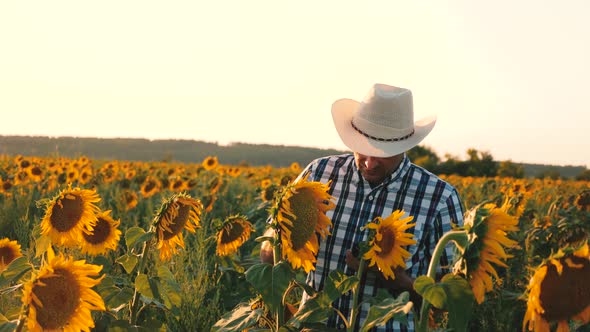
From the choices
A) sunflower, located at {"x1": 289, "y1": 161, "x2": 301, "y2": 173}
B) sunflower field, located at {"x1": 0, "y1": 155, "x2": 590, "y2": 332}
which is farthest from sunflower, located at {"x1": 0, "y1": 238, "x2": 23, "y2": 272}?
sunflower, located at {"x1": 289, "y1": 161, "x2": 301, "y2": 173}

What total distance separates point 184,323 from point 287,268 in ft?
7.81

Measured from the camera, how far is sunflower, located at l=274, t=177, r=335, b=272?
1810 mm

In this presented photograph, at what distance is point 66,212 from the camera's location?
2.64 m

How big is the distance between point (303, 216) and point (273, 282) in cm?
21

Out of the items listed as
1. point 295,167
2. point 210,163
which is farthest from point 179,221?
point 295,167

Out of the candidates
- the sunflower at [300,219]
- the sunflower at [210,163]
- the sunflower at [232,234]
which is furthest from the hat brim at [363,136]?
the sunflower at [210,163]

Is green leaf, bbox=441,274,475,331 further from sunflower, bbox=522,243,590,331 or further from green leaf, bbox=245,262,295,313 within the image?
green leaf, bbox=245,262,295,313

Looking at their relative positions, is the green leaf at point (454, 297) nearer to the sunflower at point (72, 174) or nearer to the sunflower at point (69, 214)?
the sunflower at point (69, 214)

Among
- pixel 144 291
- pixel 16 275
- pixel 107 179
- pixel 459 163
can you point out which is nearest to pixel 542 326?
pixel 144 291

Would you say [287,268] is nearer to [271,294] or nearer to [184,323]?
[271,294]

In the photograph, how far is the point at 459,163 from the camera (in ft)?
101

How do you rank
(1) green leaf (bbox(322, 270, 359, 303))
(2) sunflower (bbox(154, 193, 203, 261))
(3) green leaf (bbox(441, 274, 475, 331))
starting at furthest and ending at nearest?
(2) sunflower (bbox(154, 193, 203, 261)) → (1) green leaf (bbox(322, 270, 359, 303)) → (3) green leaf (bbox(441, 274, 475, 331))

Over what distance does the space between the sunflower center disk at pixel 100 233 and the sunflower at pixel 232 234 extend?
2.13ft

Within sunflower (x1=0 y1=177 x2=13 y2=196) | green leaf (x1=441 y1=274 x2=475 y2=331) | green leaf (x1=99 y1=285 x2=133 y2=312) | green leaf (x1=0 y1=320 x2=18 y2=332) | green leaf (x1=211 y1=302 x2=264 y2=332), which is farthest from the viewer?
sunflower (x1=0 y1=177 x2=13 y2=196)
